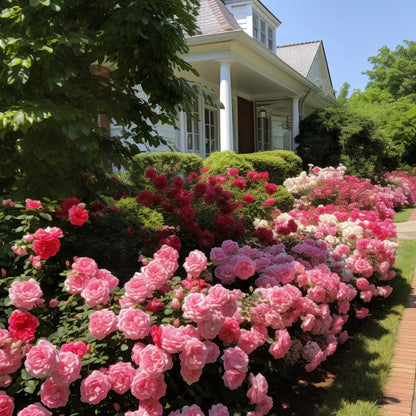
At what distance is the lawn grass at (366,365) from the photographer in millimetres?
2549

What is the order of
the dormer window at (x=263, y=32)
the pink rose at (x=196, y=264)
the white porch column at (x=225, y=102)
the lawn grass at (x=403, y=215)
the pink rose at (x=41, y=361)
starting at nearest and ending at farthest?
1. the pink rose at (x=41, y=361)
2. the pink rose at (x=196, y=264)
3. the white porch column at (x=225, y=102)
4. the lawn grass at (x=403, y=215)
5. the dormer window at (x=263, y=32)

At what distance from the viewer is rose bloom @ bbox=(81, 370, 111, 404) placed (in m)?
1.80

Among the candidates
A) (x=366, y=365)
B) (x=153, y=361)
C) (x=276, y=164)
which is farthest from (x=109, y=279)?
(x=276, y=164)

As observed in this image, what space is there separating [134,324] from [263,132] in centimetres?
1711

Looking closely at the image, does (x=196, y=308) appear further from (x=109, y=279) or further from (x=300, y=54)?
(x=300, y=54)

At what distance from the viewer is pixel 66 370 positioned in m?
1.77

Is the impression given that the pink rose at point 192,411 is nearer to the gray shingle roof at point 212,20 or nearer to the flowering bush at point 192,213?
the flowering bush at point 192,213

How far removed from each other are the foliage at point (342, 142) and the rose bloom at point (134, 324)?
13.4m

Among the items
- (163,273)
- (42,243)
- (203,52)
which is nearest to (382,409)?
(163,273)

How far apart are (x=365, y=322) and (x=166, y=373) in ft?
8.65

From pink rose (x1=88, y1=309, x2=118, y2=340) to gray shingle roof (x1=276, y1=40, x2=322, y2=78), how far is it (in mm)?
21212

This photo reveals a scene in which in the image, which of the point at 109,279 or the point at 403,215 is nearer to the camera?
the point at 109,279

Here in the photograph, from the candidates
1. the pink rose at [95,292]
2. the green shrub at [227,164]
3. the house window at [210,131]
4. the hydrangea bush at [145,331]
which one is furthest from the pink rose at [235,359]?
the house window at [210,131]

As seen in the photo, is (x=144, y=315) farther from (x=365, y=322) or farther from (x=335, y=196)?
(x=335, y=196)
